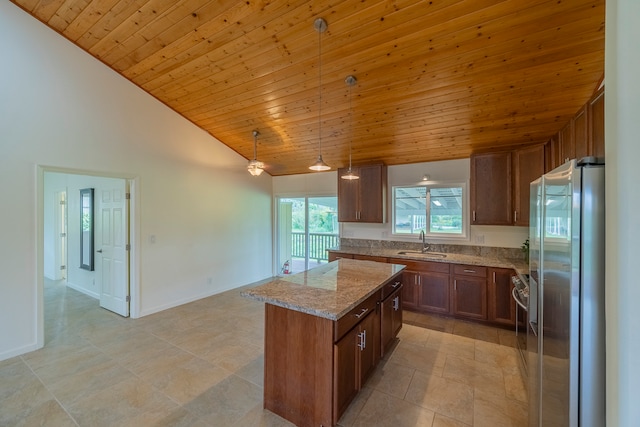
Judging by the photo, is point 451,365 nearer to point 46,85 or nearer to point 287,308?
Answer: point 287,308

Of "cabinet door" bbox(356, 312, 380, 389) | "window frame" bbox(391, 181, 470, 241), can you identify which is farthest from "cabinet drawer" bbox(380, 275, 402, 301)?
"window frame" bbox(391, 181, 470, 241)

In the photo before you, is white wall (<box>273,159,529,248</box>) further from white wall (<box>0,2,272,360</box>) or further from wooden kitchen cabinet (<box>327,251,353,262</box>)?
white wall (<box>0,2,272,360</box>)

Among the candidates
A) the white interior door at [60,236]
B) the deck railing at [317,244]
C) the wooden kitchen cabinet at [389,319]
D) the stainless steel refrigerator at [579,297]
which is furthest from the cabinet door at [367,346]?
the white interior door at [60,236]

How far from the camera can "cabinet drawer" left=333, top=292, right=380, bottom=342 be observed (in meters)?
1.80

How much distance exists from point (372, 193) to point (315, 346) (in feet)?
10.7

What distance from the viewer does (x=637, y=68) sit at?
0.83 m

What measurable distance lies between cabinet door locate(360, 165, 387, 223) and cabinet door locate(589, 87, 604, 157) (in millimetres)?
2678

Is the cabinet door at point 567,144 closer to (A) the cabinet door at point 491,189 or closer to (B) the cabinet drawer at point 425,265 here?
(A) the cabinet door at point 491,189

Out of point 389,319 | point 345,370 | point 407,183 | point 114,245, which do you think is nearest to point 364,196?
point 407,183

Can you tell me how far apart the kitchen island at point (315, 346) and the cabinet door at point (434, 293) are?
196cm

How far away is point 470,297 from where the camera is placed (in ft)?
12.2

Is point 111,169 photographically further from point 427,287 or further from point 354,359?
point 427,287

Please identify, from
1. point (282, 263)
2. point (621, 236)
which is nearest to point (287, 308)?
point (621, 236)

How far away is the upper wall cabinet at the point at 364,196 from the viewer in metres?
4.63
